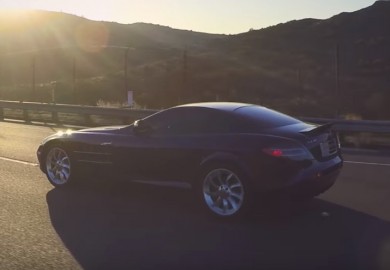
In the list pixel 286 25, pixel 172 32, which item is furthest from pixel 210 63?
pixel 172 32

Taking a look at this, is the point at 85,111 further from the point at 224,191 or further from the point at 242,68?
the point at 242,68

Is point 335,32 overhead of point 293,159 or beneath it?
overhead

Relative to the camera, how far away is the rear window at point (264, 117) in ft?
25.3

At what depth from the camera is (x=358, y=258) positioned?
5801 mm

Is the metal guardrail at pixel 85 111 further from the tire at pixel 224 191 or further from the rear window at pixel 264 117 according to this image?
the tire at pixel 224 191

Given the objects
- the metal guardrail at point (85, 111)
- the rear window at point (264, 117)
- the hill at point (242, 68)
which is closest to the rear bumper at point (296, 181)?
the rear window at point (264, 117)

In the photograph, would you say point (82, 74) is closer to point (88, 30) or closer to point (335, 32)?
point (335, 32)

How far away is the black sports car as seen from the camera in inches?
281

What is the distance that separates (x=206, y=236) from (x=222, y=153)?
1.18 meters

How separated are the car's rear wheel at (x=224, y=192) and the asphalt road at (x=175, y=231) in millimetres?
178

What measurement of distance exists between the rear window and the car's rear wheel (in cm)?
75

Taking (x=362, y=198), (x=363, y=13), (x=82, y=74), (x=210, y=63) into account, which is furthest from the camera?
(x=363, y=13)

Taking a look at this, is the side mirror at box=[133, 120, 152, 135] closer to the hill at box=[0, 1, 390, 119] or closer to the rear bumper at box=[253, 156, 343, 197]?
the rear bumper at box=[253, 156, 343, 197]

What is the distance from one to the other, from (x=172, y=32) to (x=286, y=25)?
63.8 m
